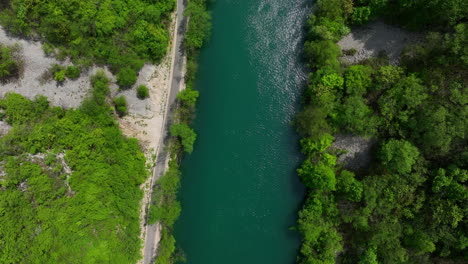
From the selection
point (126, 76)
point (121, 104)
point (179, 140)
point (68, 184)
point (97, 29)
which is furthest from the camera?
point (179, 140)

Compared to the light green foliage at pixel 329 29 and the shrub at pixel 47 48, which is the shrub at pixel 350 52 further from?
the shrub at pixel 47 48

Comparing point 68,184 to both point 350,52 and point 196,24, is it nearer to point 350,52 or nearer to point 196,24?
point 196,24

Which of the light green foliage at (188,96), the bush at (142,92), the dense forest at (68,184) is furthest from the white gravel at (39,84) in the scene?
the light green foliage at (188,96)

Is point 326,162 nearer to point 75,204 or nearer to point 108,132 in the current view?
point 108,132

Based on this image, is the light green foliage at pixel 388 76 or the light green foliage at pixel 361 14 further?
the light green foliage at pixel 361 14

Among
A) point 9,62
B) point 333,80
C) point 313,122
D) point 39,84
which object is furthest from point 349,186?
point 9,62
